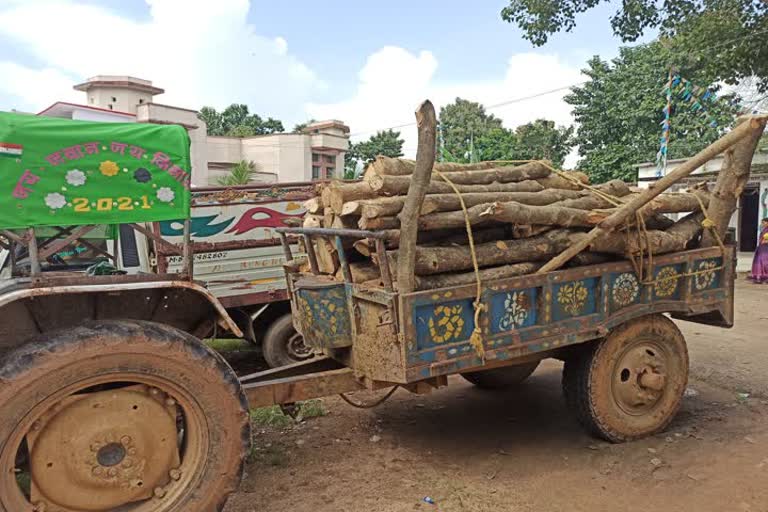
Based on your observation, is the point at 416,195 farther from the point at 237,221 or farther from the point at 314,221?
the point at 237,221

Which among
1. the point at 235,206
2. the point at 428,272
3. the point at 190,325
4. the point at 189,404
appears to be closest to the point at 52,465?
the point at 189,404

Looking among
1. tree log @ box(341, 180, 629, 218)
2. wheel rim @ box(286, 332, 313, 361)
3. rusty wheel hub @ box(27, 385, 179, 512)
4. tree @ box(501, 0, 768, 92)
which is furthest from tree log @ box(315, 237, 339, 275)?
tree @ box(501, 0, 768, 92)

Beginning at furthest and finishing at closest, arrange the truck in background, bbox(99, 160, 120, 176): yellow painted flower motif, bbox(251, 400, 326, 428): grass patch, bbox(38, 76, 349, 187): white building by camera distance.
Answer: bbox(38, 76, 349, 187): white building, the truck in background, bbox(251, 400, 326, 428): grass patch, bbox(99, 160, 120, 176): yellow painted flower motif

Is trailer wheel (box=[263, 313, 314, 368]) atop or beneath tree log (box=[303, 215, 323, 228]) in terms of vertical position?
beneath

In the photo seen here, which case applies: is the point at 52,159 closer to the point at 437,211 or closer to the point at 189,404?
the point at 189,404

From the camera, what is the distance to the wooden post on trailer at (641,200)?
145 inches

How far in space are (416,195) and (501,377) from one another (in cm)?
284

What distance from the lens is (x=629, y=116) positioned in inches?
846

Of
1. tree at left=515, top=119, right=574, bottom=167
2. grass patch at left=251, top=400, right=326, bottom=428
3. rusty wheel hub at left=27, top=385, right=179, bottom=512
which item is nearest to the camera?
rusty wheel hub at left=27, top=385, right=179, bottom=512

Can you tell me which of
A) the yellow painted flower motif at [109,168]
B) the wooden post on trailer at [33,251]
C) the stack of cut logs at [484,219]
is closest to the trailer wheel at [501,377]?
the stack of cut logs at [484,219]

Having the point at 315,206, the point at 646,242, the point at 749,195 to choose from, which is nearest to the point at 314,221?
the point at 315,206

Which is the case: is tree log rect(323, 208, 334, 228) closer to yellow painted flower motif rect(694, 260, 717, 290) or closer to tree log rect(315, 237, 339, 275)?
tree log rect(315, 237, 339, 275)

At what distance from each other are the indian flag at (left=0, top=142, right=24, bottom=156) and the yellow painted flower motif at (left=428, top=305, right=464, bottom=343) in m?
2.10

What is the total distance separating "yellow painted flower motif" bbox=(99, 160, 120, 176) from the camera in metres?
2.66
